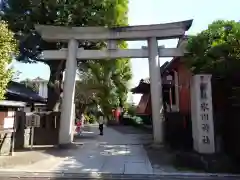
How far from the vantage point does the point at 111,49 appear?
1474cm

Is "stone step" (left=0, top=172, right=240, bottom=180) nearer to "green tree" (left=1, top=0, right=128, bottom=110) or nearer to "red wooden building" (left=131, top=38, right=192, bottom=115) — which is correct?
"red wooden building" (left=131, top=38, right=192, bottom=115)

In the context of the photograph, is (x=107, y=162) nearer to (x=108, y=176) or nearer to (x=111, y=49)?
(x=108, y=176)

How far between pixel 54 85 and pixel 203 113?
12327mm

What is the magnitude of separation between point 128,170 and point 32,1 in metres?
13.9

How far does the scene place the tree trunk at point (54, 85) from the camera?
19.7 metres

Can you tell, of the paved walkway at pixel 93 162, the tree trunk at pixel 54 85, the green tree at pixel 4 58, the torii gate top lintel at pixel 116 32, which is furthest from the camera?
the tree trunk at pixel 54 85

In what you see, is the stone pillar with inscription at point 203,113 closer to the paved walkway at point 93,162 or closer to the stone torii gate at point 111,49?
the paved walkway at point 93,162

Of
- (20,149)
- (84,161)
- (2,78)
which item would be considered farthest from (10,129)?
(84,161)

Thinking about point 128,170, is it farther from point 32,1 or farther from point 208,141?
point 32,1

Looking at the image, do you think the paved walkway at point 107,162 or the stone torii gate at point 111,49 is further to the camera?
the stone torii gate at point 111,49

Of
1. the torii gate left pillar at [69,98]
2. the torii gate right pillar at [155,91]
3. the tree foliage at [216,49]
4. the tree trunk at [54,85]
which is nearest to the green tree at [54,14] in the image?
the tree trunk at [54,85]

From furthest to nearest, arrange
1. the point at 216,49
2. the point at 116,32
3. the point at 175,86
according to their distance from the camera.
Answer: the point at 175,86, the point at 116,32, the point at 216,49

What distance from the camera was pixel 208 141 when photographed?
386 inches

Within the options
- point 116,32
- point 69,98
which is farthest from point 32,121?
point 116,32
